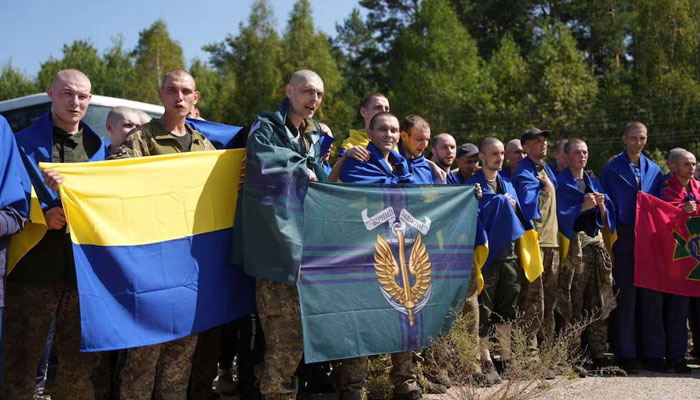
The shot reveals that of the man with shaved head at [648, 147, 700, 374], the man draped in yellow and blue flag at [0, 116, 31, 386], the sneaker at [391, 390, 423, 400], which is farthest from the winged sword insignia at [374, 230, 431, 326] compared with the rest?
the man with shaved head at [648, 147, 700, 374]

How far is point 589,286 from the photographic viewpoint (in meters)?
7.79

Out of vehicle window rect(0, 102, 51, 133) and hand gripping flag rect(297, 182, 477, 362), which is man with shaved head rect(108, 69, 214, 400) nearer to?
hand gripping flag rect(297, 182, 477, 362)

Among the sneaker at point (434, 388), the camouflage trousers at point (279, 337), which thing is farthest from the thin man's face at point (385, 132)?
the sneaker at point (434, 388)

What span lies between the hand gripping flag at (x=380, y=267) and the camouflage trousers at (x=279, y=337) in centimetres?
7

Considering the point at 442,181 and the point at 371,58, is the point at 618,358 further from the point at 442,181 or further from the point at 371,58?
the point at 371,58

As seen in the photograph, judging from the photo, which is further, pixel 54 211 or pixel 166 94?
pixel 166 94

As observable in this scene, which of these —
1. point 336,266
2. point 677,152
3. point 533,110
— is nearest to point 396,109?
point 533,110

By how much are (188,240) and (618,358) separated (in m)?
4.99

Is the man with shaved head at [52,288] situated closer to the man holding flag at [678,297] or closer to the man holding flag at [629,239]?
the man holding flag at [629,239]

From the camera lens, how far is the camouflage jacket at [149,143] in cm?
497

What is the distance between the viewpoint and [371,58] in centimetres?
4997

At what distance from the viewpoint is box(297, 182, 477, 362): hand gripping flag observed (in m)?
5.27

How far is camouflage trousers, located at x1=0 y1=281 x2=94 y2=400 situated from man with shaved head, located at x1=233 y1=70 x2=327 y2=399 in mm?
1135

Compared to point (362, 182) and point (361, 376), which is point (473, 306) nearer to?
point (361, 376)
